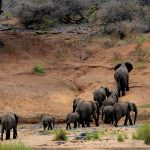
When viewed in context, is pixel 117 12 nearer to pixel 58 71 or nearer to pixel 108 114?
pixel 58 71

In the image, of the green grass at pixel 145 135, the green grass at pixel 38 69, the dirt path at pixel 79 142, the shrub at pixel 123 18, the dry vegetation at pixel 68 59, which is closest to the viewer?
the dirt path at pixel 79 142

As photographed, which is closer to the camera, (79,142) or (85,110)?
(79,142)

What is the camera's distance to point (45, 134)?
Answer: 21.3 meters

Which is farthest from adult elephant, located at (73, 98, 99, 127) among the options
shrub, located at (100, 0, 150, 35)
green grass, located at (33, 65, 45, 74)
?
shrub, located at (100, 0, 150, 35)

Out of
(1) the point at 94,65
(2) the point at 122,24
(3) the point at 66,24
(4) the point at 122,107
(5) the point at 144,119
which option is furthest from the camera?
(3) the point at 66,24

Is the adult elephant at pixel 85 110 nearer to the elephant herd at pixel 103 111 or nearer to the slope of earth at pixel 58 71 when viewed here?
the elephant herd at pixel 103 111

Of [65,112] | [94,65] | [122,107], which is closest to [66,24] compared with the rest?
[94,65]

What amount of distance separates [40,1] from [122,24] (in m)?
Answer: 7.65

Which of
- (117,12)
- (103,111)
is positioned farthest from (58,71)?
(117,12)

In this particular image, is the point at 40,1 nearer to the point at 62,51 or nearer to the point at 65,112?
the point at 62,51

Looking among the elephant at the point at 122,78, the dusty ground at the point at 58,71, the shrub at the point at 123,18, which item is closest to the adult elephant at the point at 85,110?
the dusty ground at the point at 58,71

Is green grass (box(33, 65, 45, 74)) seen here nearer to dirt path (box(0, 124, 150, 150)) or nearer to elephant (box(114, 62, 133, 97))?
elephant (box(114, 62, 133, 97))

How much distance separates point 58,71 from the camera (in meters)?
32.6

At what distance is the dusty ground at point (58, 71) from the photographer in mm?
27750
